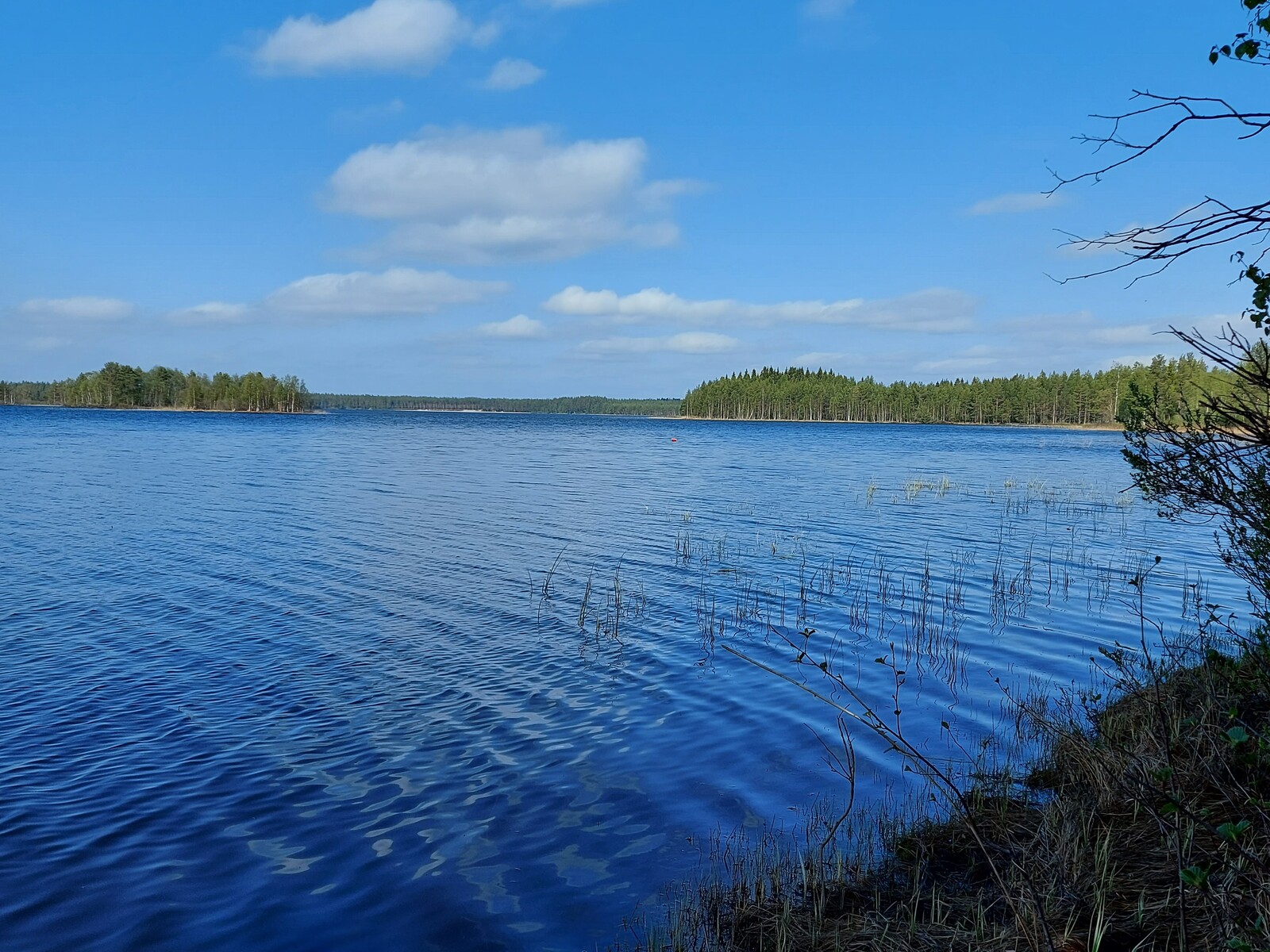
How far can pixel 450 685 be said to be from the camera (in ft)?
41.0

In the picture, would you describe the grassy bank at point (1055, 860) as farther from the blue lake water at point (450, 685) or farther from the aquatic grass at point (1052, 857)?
the blue lake water at point (450, 685)

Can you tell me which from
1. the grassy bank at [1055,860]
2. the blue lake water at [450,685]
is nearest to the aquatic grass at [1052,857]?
the grassy bank at [1055,860]

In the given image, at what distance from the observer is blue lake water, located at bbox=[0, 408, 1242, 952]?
279 inches

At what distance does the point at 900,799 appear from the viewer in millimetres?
8672

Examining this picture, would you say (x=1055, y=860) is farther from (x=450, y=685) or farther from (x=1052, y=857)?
(x=450, y=685)

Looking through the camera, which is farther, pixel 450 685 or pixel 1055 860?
pixel 450 685

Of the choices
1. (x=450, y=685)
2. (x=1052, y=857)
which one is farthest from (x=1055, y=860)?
(x=450, y=685)

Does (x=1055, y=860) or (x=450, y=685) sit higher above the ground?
(x=1055, y=860)

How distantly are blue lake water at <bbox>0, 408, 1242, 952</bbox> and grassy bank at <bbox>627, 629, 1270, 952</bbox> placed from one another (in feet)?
2.68

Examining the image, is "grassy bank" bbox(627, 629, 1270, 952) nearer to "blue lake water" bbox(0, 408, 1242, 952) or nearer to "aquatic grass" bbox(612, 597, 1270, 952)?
"aquatic grass" bbox(612, 597, 1270, 952)

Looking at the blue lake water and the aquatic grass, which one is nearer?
the aquatic grass

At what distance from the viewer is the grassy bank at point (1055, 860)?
16.0 feet

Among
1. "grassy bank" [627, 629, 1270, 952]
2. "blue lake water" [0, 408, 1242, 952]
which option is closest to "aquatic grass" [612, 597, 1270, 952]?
"grassy bank" [627, 629, 1270, 952]

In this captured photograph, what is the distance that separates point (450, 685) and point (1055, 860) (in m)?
8.77
